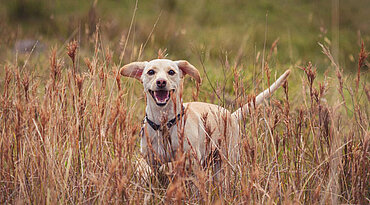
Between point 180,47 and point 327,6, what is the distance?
5271mm

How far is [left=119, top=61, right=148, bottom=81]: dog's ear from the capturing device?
10.3ft

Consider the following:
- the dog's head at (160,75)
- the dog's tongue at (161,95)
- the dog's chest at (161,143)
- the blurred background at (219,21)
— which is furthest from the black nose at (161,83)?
the blurred background at (219,21)

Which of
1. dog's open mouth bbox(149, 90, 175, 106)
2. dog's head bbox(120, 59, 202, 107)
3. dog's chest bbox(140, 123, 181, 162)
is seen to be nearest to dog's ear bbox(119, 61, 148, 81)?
dog's head bbox(120, 59, 202, 107)

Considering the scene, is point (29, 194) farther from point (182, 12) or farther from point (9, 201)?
point (182, 12)

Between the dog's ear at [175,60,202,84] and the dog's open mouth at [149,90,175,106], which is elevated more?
the dog's ear at [175,60,202,84]

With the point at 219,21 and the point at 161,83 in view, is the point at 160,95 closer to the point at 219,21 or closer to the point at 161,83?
the point at 161,83

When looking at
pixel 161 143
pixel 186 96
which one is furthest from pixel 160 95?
pixel 186 96

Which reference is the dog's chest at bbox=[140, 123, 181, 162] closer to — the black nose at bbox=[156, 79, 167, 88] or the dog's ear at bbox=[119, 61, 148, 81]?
the black nose at bbox=[156, 79, 167, 88]

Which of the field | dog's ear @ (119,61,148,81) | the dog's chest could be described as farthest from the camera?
dog's ear @ (119,61,148,81)

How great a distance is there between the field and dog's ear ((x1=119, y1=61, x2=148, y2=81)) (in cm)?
13

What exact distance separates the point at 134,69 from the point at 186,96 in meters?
1.47

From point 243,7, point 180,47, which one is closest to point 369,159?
point 180,47

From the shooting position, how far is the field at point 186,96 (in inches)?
83.6

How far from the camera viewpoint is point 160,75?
3.02 m
